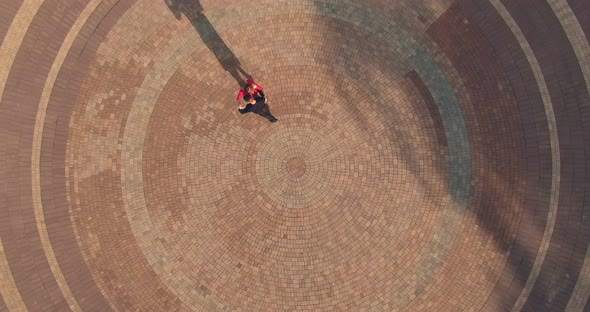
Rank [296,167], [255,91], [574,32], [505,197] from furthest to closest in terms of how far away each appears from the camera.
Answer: [296,167]
[505,197]
[574,32]
[255,91]

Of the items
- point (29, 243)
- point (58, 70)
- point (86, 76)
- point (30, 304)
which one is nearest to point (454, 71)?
point (86, 76)

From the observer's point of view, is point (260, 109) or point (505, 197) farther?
point (260, 109)

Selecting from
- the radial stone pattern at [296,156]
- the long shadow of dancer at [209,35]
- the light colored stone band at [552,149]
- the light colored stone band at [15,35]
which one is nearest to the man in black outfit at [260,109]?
the radial stone pattern at [296,156]

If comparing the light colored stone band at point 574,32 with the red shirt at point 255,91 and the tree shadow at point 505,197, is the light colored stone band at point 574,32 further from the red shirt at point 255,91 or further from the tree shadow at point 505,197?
the red shirt at point 255,91

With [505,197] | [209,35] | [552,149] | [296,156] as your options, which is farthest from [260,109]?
[552,149]

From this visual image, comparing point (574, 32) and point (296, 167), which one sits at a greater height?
point (574, 32)

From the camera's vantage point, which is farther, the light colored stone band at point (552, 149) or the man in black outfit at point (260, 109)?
the man in black outfit at point (260, 109)

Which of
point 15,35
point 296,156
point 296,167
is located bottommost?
point 296,167

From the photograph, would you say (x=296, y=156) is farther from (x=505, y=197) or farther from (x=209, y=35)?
(x=505, y=197)
